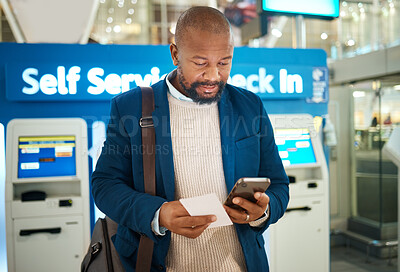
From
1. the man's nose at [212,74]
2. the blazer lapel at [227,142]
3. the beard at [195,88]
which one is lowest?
the blazer lapel at [227,142]

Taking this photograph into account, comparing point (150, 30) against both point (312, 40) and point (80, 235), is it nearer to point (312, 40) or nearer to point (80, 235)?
→ point (312, 40)

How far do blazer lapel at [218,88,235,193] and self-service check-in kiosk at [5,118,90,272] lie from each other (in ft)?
5.75

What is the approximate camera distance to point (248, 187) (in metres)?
1.10

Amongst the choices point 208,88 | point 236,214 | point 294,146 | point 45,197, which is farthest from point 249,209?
point 294,146

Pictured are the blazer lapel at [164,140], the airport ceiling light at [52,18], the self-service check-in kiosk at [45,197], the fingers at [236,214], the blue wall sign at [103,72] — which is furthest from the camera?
the airport ceiling light at [52,18]

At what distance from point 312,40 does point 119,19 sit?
6.45m

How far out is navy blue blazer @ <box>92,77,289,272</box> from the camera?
1273 millimetres

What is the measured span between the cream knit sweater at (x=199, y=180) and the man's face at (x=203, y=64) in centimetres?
7

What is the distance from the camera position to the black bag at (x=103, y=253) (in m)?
1.33

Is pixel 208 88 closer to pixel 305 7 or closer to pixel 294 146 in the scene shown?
pixel 294 146

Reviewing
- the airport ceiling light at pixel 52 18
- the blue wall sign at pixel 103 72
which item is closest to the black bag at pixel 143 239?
the blue wall sign at pixel 103 72

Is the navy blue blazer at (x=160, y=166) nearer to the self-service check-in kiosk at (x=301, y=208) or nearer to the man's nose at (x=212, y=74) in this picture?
the man's nose at (x=212, y=74)

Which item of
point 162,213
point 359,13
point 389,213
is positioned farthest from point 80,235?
point 359,13

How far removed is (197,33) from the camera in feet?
4.23
